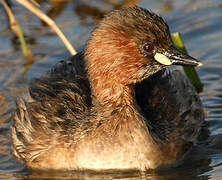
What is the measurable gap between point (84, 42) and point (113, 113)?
11.8ft

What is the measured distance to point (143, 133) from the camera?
7.87 metres

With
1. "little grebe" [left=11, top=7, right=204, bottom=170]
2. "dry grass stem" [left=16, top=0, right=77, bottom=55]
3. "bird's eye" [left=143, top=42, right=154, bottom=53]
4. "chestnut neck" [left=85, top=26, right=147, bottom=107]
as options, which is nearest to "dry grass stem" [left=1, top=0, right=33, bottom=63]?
"dry grass stem" [left=16, top=0, right=77, bottom=55]

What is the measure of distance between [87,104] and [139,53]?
3.11 feet

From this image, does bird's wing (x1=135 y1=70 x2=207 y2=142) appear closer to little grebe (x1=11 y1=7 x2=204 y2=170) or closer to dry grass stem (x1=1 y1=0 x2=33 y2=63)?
little grebe (x1=11 y1=7 x2=204 y2=170)

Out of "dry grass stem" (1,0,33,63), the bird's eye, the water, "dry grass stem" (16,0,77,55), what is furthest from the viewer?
"dry grass stem" (1,0,33,63)

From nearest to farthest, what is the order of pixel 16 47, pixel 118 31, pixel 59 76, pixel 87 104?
pixel 118 31 → pixel 87 104 → pixel 59 76 → pixel 16 47

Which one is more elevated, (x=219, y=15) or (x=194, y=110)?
(x=219, y=15)

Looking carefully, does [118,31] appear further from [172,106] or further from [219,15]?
[219,15]

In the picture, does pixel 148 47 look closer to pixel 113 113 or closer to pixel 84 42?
pixel 113 113

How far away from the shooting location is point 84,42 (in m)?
11.4

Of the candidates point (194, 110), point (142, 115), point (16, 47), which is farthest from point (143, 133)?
point (16, 47)

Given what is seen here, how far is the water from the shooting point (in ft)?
26.8

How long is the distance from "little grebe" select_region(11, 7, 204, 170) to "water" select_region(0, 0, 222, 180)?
0.20 meters

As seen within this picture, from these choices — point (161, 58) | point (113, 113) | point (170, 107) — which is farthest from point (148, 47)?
point (170, 107)
